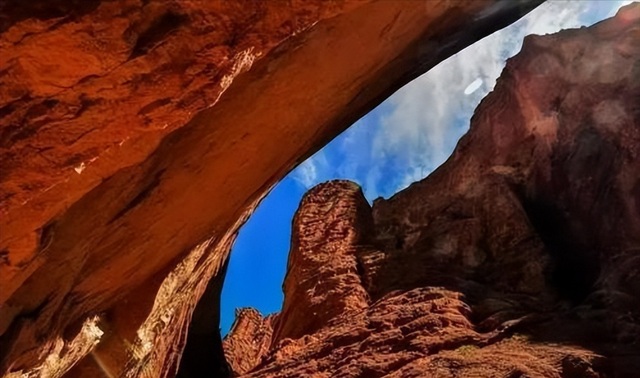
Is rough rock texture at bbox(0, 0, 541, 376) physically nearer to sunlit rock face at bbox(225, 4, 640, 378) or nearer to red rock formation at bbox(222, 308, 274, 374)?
sunlit rock face at bbox(225, 4, 640, 378)

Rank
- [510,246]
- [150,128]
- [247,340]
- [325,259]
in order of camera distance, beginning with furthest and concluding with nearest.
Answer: [247,340] → [325,259] → [510,246] → [150,128]

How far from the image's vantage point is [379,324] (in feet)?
40.2

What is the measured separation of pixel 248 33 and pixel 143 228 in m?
3.56

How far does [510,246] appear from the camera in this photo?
51.3 feet

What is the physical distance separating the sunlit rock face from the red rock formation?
19.9 feet

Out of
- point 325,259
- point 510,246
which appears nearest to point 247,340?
point 325,259

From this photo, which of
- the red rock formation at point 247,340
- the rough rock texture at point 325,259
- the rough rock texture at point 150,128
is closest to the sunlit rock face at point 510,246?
the rough rock texture at point 325,259

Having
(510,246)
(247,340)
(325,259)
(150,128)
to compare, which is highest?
(247,340)

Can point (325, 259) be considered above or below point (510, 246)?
below

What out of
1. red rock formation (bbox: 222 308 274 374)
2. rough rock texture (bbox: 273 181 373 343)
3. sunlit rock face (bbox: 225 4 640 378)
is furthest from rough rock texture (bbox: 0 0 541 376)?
red rock formation (bbox: 222 308 274 374)

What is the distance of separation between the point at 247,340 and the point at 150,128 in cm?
2150

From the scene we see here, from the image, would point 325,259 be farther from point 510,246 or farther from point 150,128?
point 150,128

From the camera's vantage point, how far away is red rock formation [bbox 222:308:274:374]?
23219mm

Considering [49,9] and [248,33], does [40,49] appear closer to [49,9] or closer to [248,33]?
[49,9]
